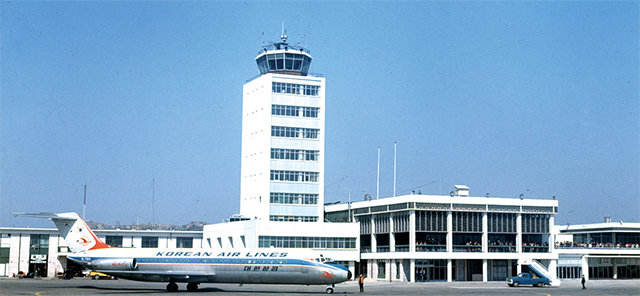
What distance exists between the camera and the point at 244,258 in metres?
66.5

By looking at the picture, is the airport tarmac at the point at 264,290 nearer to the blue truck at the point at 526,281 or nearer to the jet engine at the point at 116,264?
the jet engine at the point at 116,264

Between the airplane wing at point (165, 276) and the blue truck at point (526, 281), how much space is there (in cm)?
3746

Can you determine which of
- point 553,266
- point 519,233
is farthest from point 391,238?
point 553,266

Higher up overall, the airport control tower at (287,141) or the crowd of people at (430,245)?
the airport control tower at (287,141)

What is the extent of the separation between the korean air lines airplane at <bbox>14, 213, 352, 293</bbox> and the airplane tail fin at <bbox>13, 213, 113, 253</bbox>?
804mm

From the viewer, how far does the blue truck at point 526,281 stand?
85.3 meters

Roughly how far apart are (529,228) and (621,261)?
71.7 ft

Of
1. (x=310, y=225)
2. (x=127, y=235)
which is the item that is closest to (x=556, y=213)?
(x=310, y=225)

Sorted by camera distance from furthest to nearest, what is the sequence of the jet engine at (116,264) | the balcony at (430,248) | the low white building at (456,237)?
the low white building at (456,237) → the balcony at (430,248) → the jet engine at (116,264)

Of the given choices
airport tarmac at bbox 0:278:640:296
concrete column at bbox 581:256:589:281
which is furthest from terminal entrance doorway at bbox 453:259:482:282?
airport tarmac at bbox 0:278:640:296

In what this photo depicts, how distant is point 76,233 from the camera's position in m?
73.8

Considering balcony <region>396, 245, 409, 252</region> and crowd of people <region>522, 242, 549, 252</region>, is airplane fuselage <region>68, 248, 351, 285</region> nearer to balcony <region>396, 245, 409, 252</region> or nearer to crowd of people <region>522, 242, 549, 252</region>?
balcony <region>396, 245, 409, 252</region>

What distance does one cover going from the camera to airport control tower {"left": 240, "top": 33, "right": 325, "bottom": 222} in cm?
10869

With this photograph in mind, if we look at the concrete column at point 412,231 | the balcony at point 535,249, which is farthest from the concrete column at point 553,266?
the concrete column at point 412,231
